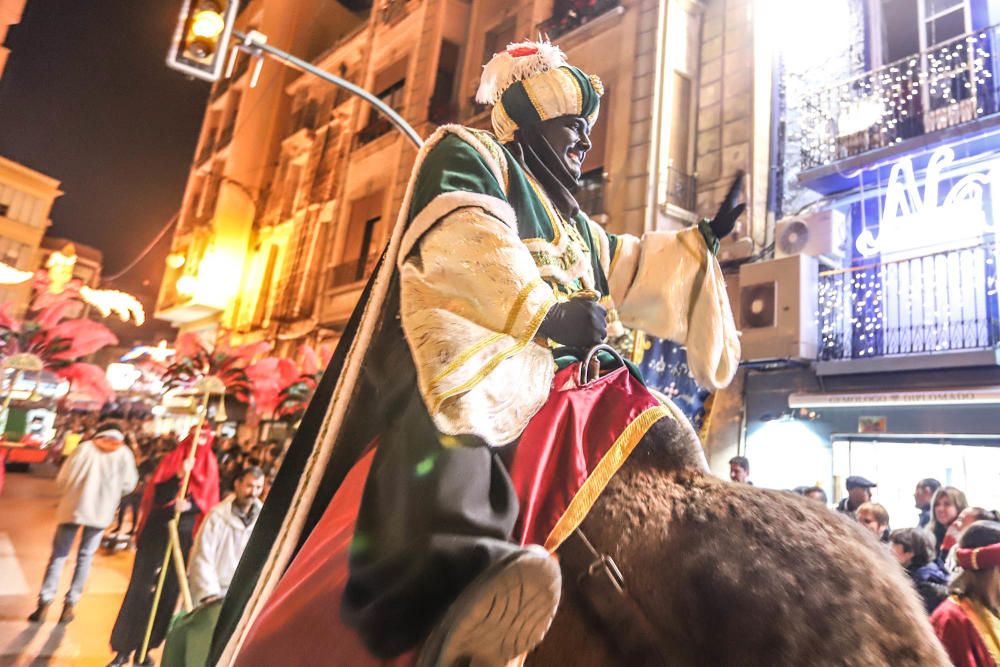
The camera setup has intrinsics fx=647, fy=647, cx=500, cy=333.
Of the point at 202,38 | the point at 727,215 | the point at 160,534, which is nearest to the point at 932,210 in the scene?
the point at 727,215

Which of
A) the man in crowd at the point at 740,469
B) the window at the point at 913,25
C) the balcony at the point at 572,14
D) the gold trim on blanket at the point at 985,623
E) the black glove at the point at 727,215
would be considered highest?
the balcony at the point at 572,14

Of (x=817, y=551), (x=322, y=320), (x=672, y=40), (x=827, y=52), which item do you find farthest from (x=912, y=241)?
(x=322, y=320)

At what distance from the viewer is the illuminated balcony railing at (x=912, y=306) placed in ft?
25.2

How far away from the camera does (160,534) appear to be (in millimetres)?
5953

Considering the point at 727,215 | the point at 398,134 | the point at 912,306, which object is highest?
the point at 398,134

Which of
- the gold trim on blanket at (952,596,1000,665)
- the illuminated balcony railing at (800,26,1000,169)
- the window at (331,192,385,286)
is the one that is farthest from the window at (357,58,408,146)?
the gold trim on blanket at (952,596,1000,665)

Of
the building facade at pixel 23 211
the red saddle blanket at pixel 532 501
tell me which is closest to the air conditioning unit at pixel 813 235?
the red saddle blanket at pixel 532 501

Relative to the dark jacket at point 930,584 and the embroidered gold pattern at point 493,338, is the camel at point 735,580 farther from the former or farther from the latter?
the dark jacket at point 930,584

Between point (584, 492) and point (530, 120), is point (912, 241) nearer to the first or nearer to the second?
point (530, 120)

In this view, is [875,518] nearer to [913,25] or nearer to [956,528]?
[956,528]

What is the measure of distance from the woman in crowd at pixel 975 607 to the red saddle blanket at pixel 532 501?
7.85ft

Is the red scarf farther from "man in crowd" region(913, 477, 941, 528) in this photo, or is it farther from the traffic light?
"man in crowd" region(913, 477, 941, 528)

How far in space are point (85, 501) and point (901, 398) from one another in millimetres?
9262

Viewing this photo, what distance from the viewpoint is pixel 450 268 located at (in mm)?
1502
